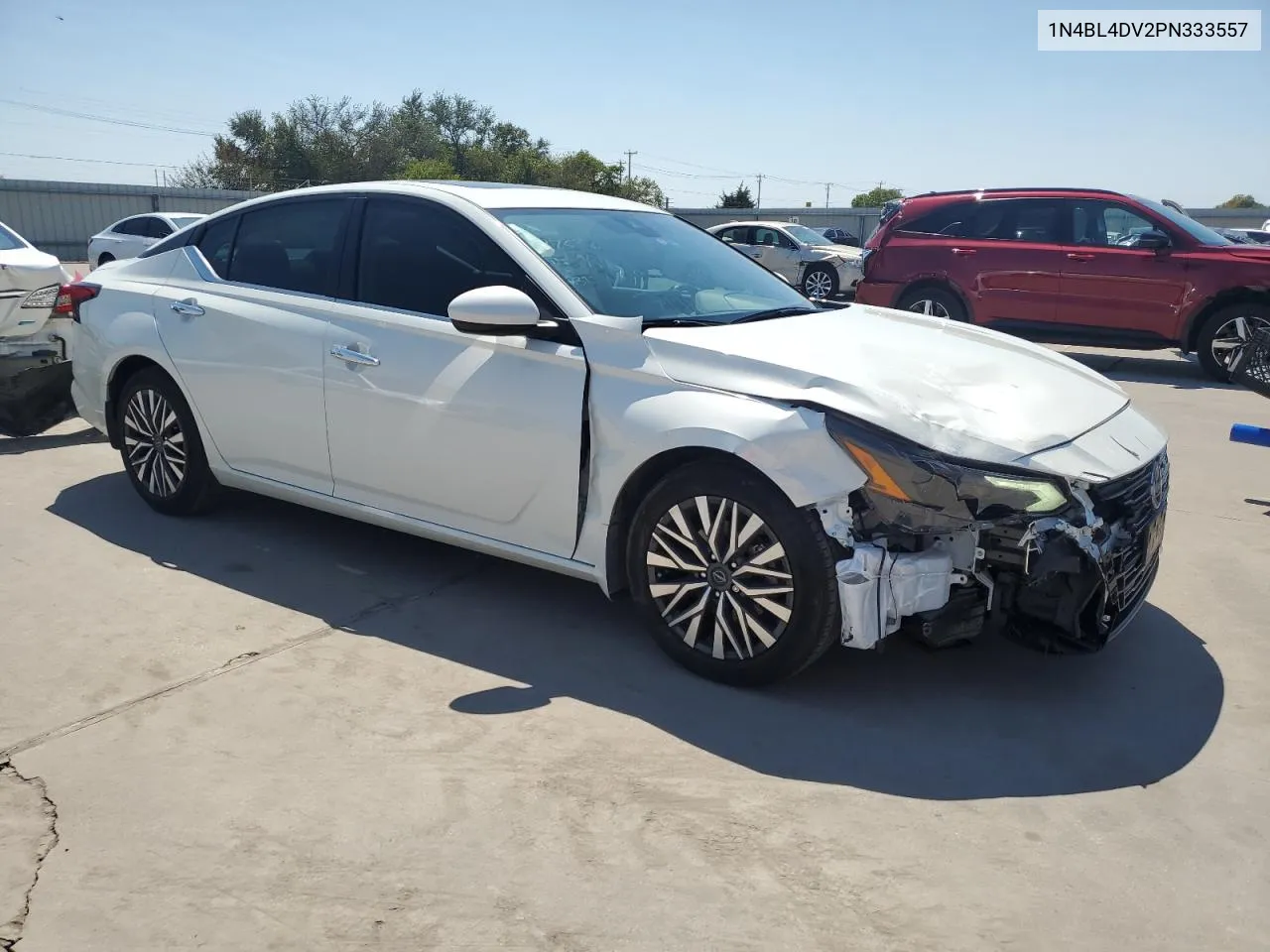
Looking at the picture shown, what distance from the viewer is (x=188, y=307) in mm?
5113

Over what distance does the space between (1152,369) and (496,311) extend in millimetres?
10212

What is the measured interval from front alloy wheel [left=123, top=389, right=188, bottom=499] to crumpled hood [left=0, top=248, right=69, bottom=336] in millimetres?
2363

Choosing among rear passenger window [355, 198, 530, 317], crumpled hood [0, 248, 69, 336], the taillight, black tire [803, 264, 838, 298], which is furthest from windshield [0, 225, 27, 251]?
black tire [803, 264, 838, 298]

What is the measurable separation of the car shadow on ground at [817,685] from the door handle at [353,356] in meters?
0.96

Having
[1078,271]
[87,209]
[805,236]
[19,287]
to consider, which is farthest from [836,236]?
[19,287]

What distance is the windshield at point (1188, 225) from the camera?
10.8m

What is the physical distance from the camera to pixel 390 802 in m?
2.95

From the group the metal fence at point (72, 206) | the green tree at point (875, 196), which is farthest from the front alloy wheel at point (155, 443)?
the green tree at point (875, 196)

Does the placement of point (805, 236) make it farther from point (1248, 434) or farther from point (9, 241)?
point (1248, 434)

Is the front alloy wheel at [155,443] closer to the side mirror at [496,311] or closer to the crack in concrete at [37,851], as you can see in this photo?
the side mirror at [496,311]

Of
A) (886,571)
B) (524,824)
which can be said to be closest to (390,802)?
(524,824)

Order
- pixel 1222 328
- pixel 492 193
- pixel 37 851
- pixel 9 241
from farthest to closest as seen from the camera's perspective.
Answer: pixel 1222 328 → pixel 9 241 → pixel 492 193 → pixel 37 851

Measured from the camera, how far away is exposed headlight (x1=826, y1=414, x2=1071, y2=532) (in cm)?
324

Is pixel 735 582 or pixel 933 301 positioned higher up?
pixel 933 301
